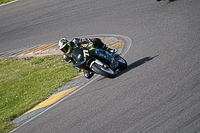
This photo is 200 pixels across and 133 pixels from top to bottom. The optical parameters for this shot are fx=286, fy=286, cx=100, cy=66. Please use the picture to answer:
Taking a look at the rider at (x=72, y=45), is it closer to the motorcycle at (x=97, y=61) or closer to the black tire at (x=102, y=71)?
the motorcycle at (x=97, y=61)

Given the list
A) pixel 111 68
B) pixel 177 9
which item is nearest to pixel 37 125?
pixel 111 68

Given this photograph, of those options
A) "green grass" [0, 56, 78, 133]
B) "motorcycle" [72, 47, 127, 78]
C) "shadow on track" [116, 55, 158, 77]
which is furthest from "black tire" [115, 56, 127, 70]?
"green grass" [0, 56, 78, 133]

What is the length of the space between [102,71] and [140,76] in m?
1.10

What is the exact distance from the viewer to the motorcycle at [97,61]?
8203mm

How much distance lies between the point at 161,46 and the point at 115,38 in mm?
2975

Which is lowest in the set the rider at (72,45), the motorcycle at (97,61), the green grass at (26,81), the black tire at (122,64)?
the green grass at (26,81)

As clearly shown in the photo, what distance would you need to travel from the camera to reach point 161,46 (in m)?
9.34

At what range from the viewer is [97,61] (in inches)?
324

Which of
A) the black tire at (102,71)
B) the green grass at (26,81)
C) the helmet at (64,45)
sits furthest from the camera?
the green grass at (26,81)

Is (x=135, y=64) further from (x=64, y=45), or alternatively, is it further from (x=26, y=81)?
(x=26, y=81)

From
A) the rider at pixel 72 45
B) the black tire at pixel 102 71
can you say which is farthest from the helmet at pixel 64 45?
the black tire at pixel 102 71

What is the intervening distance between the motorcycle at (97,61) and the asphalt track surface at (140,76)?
0.29 m

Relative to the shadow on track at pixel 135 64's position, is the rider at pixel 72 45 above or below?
above

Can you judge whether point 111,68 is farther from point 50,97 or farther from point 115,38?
point 115,38
